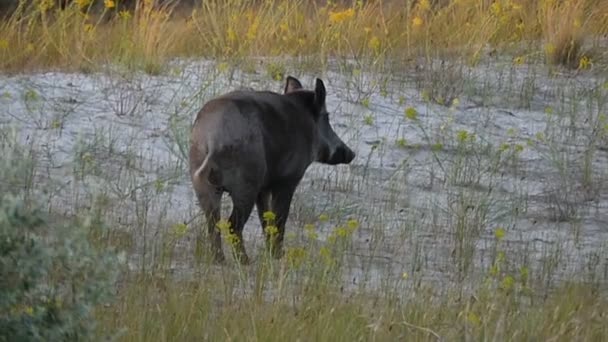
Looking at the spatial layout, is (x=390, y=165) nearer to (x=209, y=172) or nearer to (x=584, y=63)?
(x=584, y=63)

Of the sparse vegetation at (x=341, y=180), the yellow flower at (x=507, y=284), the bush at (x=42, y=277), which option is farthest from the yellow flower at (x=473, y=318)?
the bush at (x=42, y=277)

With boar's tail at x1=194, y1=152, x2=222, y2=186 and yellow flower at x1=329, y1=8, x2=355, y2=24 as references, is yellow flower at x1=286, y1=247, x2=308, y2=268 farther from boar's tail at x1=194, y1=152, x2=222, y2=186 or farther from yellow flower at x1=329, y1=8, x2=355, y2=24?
yellow flower at x1=329, y1=8, x2=355, y2=24

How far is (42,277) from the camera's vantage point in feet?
15.3

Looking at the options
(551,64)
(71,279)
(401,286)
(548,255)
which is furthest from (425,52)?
(71,279)

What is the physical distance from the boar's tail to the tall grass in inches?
162

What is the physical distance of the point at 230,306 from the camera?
20.5 ft

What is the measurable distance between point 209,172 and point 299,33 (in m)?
5.27

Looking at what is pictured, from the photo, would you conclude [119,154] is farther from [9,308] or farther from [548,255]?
[9,308]

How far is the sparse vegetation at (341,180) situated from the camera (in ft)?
19.1

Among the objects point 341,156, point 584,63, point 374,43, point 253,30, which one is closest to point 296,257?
point 341,156

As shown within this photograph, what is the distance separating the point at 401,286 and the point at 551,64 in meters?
6.53

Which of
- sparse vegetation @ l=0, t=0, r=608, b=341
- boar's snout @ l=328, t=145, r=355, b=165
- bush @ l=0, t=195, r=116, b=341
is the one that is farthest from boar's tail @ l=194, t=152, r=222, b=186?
bush @ l=0, t=195, r=116, b=341

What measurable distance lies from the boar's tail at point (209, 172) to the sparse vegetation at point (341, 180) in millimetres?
320

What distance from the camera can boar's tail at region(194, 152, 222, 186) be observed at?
7.43 meters
